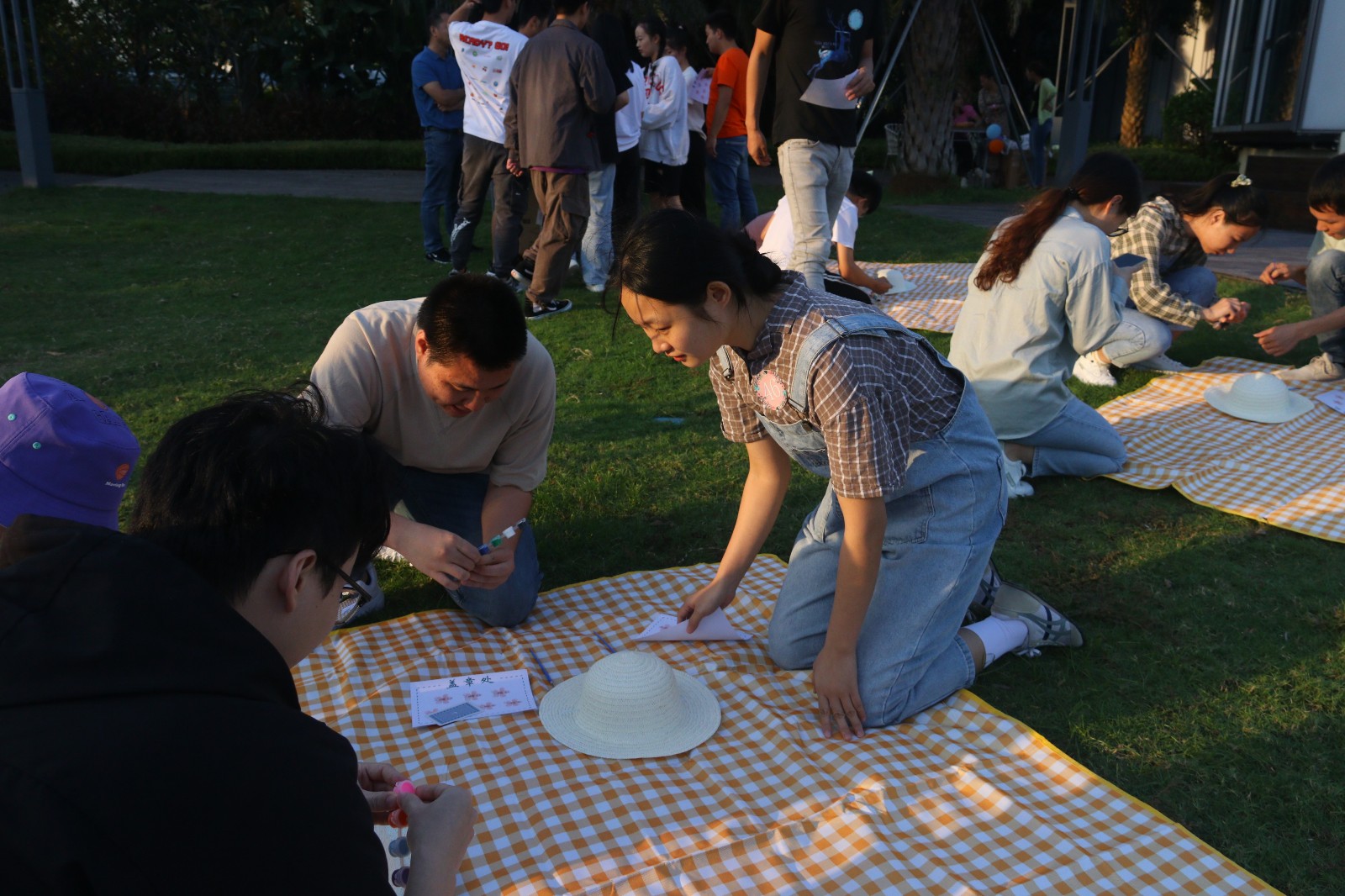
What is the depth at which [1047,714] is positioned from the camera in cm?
286

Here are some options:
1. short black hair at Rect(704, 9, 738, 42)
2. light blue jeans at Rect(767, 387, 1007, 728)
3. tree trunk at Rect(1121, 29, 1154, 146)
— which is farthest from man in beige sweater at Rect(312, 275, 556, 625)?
tree trunk at Rect(1121, 29, 1154, 146)

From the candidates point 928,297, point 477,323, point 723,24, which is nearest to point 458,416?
point 477,323

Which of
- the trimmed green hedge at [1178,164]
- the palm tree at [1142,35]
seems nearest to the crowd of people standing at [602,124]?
the trimmed green hedge at [1178,164]

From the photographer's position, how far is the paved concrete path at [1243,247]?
8148mm

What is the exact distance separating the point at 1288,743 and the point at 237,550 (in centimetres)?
260

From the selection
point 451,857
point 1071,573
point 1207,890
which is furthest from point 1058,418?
point 451,857

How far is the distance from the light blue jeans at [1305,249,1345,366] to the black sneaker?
14.0 ft

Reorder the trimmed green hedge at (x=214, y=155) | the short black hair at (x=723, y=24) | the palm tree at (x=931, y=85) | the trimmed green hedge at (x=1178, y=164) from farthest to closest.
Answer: the trimmed green hedge at (x=1178, y=164) < the trimmed green hedge at (x=214, y=155) < the palm tree at (x=931, y=85) < the short black hair at (x=723, y=24)

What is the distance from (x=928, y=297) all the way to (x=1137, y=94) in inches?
624

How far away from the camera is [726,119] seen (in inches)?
337

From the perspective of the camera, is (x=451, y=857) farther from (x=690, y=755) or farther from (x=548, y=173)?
(x=548, y=173)

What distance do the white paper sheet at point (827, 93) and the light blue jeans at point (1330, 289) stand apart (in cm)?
261

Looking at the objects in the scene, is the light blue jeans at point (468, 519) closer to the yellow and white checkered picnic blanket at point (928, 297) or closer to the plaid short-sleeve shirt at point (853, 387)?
the plaid short-sleeve shirt at point (853, 387)

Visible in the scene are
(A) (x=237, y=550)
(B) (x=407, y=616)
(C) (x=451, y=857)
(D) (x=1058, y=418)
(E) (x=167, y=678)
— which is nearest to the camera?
(E) (x=167, y=678)
